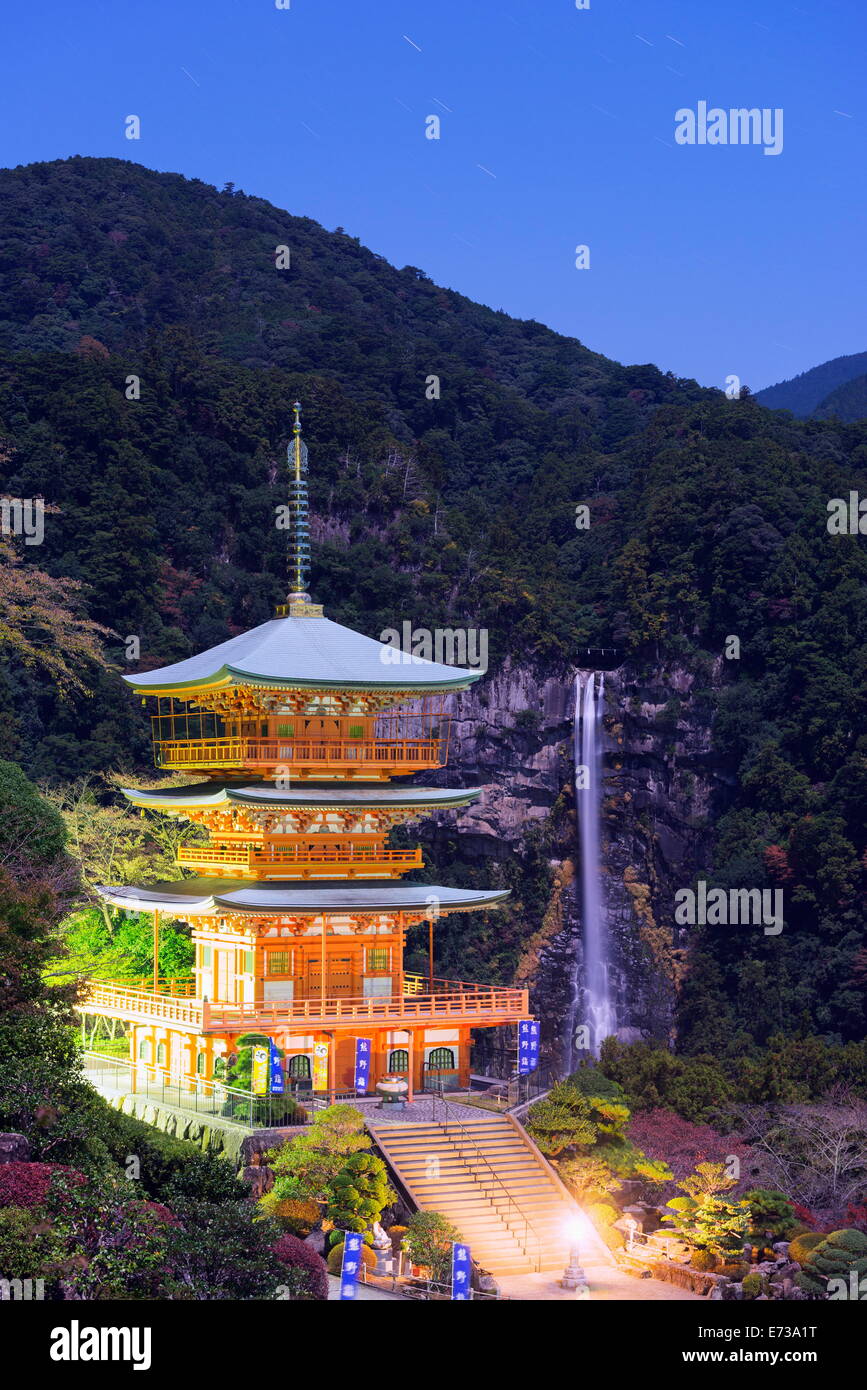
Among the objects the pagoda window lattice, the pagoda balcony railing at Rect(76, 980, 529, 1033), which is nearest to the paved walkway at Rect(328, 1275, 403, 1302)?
the pagoda balcony railing at Rect(76, 980, 529, 1033)

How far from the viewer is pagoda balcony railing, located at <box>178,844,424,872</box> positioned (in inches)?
1302

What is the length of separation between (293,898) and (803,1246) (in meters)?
11.0

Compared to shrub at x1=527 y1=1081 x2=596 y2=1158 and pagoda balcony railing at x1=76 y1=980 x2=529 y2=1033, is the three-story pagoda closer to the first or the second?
pagoda balcony railing at x1=76 y1=980 x2=529 y2=1033

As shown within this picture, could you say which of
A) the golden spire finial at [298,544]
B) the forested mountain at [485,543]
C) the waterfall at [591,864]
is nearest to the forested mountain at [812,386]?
the forested mountain at [485,543]

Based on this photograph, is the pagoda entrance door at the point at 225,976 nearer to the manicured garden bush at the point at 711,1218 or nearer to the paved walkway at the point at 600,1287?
the paved walkway at the point at 600,1287

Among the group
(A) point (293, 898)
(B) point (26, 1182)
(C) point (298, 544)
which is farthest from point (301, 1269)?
(C) point (298, 544)

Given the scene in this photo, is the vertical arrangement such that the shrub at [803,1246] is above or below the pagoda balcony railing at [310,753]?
below

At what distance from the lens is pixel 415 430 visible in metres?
92.6

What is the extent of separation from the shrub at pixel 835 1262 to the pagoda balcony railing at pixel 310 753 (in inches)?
481

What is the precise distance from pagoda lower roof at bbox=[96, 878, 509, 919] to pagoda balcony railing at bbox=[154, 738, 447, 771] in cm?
229

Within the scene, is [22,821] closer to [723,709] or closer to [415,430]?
[723,709]

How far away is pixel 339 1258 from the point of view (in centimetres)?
2481

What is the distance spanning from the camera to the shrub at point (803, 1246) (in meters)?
25.6

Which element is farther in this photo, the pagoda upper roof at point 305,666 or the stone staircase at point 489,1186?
the pagoda upper roof at point 305,666
